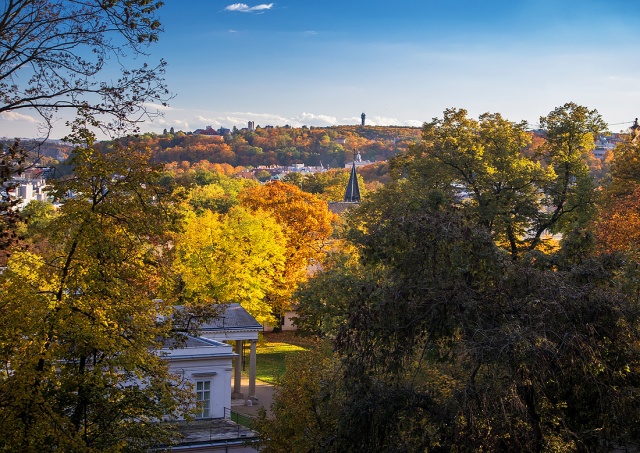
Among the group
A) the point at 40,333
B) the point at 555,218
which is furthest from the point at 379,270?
the point at 40,333

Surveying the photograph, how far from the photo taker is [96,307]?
12.6 meters

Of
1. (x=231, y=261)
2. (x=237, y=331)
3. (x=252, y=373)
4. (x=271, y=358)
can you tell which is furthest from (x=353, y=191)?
(x=237, y=331)

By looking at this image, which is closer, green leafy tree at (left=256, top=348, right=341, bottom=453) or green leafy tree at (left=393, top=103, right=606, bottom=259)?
green leafy tree at (left=256, top=348, right=341, bottom=453)

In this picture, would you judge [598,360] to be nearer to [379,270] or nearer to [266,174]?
[379,270]

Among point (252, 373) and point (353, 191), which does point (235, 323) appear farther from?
point (353, 191)

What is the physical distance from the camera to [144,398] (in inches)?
518

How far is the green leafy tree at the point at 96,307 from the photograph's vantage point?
1209 centimetres

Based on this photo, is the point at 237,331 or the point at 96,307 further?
the point at 237,331

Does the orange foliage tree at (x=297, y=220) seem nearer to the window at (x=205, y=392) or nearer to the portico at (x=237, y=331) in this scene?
the portico at (x=237, y=331)

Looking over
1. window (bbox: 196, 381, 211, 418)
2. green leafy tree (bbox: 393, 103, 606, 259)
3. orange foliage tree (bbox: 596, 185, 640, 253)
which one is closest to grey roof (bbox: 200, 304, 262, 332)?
window (bbox: 196, 381, 211, 418)

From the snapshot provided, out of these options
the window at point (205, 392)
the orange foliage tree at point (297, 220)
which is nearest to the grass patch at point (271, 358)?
the orange foliage tree at point (297, 220)

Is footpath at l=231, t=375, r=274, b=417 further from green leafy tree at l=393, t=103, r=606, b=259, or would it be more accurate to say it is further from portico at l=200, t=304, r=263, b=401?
green leafy tree at l=393, t=103, r=606, b=259

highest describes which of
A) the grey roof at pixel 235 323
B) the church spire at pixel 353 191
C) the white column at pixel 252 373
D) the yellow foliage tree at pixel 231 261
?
the church spire at pixel 353 191

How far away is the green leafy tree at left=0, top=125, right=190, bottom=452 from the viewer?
12.1 meters
